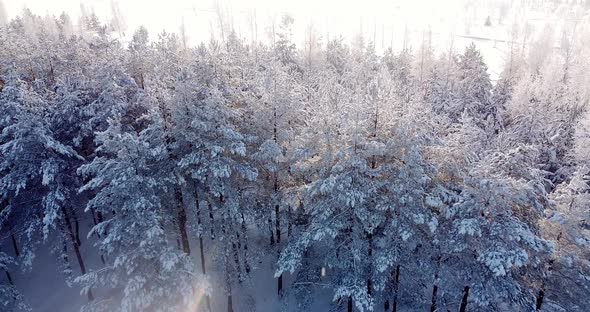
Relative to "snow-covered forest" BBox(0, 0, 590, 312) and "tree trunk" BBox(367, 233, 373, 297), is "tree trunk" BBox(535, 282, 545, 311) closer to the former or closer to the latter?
"snow-covered forest" BBox(0, 0, 590, 312)

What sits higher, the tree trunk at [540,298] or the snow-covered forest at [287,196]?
the snow-covered forest at [287,196]

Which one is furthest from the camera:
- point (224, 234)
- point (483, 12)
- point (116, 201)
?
point (483, 12)

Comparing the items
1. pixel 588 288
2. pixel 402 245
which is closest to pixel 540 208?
pixel 588 288

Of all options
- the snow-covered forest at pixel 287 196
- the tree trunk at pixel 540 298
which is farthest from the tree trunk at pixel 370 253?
the tree trunk at pixel 540 298

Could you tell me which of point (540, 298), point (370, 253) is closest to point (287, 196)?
point (370, 253)

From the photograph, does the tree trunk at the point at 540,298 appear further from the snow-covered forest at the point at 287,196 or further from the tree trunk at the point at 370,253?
the tree trunk at the point at 370,253

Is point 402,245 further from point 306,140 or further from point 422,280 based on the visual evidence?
point 306,140

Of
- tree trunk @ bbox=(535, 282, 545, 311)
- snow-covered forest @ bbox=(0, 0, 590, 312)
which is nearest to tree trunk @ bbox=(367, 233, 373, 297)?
snow-covered forest @ bbox=(0, 0, 590, 312)

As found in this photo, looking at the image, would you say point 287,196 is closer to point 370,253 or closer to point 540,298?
point 370,253

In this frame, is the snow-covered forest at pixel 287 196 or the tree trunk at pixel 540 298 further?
the tree trunk at pixel 540 298

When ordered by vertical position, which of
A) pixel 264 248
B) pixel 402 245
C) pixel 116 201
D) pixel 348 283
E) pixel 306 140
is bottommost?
pixel 264 248

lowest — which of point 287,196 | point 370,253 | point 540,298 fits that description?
point 540,298
